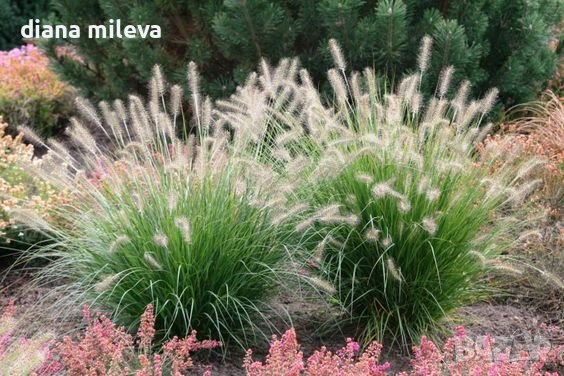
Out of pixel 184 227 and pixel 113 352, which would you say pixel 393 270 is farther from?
pixel 113 352

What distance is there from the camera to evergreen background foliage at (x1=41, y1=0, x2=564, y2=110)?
641 centimetres

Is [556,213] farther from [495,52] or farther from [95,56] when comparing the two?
[95,56]

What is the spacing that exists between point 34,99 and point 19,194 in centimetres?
311

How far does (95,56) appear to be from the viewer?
759 centimetres

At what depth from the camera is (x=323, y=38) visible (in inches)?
265

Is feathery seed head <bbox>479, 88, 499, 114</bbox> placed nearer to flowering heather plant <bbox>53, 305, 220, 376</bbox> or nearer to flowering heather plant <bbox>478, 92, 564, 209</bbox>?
flowering heather plant <bbox>478, 92, 564, 209</bbox>

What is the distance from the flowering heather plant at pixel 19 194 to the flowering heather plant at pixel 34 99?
87.6 inches

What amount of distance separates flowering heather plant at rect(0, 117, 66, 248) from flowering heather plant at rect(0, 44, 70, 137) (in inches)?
87.6

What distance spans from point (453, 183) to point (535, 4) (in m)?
3.32

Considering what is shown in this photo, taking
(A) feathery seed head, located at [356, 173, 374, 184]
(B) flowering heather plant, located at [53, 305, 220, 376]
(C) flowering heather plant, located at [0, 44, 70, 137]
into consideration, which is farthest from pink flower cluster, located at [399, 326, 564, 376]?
(C) flowering heather plant, located at [0, 44, 70, 137]

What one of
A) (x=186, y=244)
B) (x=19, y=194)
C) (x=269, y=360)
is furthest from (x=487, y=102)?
(x=19, y=194)

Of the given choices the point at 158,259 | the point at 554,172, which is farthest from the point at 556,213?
the point at 158,259

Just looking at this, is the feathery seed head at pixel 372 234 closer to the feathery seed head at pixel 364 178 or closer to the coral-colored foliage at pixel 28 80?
the feathery seed head at pixel 364 178

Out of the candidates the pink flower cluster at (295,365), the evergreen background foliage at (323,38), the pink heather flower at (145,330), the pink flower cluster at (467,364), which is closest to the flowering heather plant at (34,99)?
the evergreen background foliage at (323,38)
